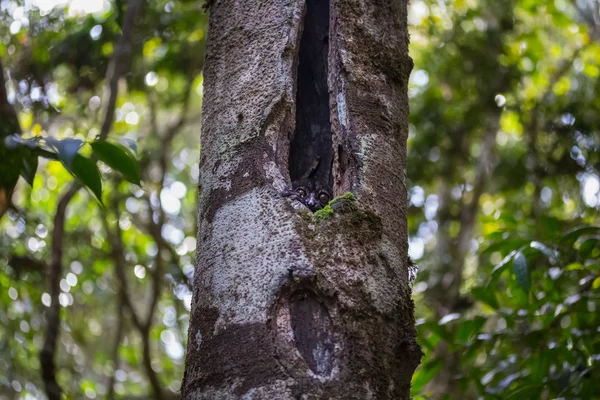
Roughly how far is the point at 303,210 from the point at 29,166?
0.57m

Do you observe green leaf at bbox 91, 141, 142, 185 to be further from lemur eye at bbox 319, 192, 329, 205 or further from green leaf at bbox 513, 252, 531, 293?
green leaf at bbox 513, 252, 531, 293

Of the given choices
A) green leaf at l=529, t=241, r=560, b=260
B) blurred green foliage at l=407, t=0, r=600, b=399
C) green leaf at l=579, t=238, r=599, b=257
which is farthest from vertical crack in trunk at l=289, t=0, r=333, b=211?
blurred green foliage at l=407, t=0, r=600, b=399

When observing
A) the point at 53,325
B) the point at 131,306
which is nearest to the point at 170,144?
the point at 131,306

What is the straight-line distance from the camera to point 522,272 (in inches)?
82.3

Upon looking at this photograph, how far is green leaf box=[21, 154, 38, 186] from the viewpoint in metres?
1.40

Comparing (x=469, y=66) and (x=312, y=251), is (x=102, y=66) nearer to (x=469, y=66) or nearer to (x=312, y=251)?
(x=469, y=66)

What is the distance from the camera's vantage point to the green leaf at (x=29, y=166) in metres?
1.40

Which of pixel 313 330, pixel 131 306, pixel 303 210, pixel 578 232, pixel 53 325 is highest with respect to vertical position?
pixel 131 306

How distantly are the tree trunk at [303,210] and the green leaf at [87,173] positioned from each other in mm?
210

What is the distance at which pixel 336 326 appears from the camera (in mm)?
1197

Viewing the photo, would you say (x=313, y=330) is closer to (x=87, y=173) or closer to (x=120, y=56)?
(x=87, y=173)

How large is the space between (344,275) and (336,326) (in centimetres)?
9

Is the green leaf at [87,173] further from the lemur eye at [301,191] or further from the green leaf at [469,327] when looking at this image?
the green leaf at [469,327]

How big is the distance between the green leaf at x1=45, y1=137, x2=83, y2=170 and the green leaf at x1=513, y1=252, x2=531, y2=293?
136cm
